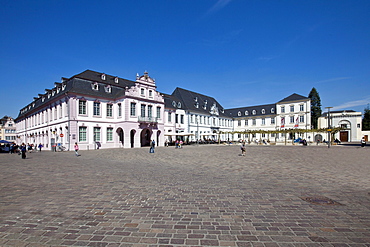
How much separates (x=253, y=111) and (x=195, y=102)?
2452cm

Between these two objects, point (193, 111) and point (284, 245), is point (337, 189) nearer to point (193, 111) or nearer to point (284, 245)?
point (284, 245)

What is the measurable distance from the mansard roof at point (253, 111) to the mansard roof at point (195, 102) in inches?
421

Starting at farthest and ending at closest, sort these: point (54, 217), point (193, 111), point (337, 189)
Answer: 1. point (193, 111)
2. point (337, 189)
3. point (54, 217)

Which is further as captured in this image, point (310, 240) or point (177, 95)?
point (177, 95)

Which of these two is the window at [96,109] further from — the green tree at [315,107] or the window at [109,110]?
the green tree at [315,107]

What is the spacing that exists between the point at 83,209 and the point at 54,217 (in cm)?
61

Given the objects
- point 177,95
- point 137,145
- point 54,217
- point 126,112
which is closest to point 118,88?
point 126,112

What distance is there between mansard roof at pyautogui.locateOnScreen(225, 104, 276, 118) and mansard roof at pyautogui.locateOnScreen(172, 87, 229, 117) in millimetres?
10684

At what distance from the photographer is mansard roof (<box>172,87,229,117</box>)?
54353 millimetres

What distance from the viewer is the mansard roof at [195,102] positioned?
5435 centimetres

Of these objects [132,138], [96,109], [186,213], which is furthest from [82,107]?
[186,213]

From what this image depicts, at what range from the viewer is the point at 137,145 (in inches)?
1444

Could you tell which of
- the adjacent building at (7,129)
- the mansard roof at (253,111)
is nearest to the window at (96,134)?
the mansard roof at (253,111)

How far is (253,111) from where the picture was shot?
7275 centimetres
